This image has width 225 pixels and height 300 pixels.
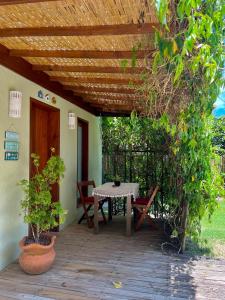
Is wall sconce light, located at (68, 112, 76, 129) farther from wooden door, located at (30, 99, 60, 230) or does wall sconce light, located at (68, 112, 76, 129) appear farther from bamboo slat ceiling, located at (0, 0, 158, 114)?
bamboo slat ceiling, located at (0, 0, 158, 114)

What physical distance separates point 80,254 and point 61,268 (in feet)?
1.80

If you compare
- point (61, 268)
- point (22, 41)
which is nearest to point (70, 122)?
point (22, 41)

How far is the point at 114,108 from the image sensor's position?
7.16 m

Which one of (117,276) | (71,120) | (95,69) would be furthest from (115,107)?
(117,276)

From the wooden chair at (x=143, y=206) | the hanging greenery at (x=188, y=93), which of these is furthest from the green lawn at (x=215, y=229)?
the wooden chair at (x=143, y=206)

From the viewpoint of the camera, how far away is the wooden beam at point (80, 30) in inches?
103

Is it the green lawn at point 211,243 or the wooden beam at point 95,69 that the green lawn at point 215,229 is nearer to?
the green lawn at point 211,243

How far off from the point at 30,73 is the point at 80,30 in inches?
62.4

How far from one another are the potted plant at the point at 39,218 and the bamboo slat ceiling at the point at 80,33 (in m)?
1.37

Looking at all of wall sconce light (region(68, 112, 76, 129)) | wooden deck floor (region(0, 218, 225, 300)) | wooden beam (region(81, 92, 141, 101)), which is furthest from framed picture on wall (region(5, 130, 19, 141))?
wooden beam (region(81, 92, 141, 101))

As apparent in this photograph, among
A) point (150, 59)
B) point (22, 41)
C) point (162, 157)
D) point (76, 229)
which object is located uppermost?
point (22, 41)

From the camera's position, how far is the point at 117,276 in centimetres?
333

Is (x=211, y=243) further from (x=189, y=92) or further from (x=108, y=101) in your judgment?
(x=108, y=101)

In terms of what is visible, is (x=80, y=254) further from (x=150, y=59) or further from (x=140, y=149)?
(x=140, y=149)
